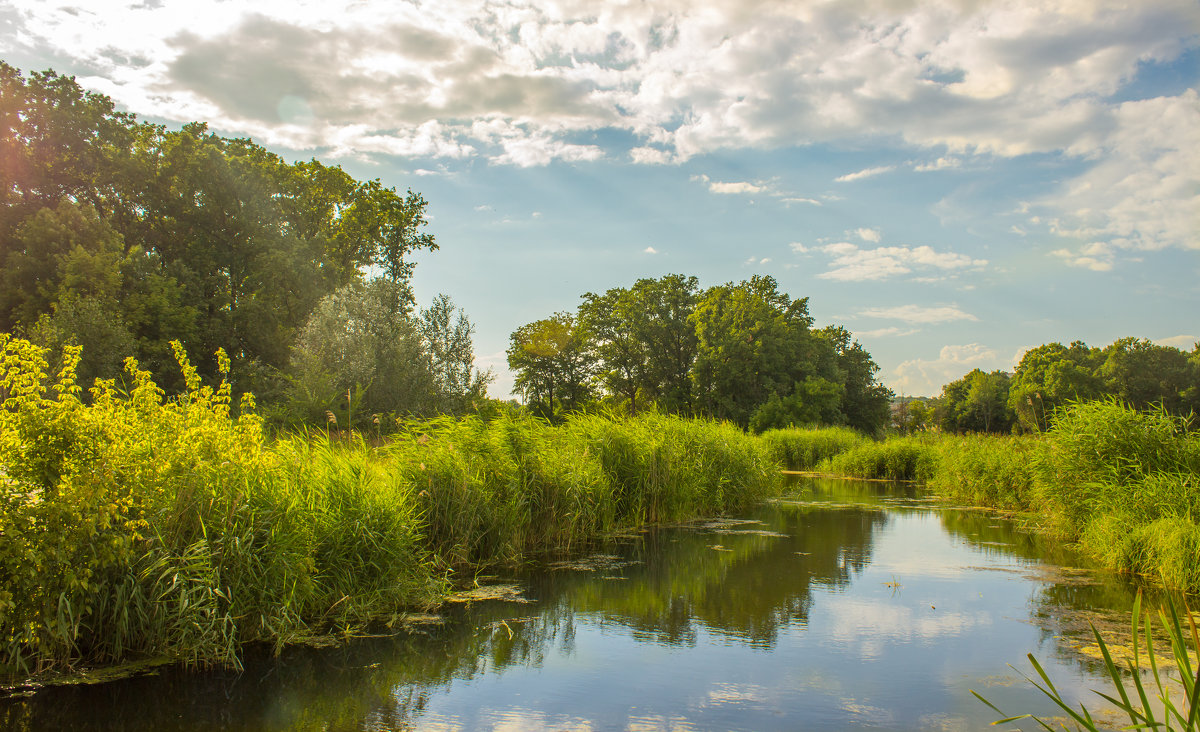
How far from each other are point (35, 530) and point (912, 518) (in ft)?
51.5

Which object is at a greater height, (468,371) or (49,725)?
(468,371)

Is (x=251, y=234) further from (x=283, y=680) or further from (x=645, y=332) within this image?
(x=283, y=680)

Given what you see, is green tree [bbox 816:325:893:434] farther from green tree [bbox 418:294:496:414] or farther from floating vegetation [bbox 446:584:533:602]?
floating vegetation [bbox 446:584:533:602]

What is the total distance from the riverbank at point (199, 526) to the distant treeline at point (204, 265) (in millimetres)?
14262

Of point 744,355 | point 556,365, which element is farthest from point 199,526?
point 556,365

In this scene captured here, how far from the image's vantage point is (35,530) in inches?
204

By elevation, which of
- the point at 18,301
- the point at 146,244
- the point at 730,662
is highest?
the point at 146,244

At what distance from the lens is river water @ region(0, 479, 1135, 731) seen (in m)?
5.33

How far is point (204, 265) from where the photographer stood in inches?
1293

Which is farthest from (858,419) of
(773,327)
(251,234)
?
(251,234)

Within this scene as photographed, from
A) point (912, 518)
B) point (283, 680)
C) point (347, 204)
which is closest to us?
point (283, 680)

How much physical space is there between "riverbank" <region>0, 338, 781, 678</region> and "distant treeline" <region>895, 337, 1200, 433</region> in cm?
5055

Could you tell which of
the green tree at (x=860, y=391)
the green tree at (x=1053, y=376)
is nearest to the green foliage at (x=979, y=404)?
the green tree at (x=1053, y=376)

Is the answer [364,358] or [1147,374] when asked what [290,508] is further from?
[1147,374]
